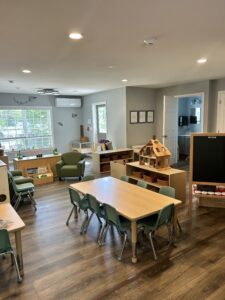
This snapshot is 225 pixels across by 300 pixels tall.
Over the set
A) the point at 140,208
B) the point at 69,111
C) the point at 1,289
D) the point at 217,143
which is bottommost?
the point at 1,289

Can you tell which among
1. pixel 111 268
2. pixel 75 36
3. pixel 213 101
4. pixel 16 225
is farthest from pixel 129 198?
pixel 213 101

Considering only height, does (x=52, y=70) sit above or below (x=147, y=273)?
above

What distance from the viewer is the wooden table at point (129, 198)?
267cm

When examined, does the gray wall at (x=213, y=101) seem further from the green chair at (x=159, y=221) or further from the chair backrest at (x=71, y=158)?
the green chair at (x=159, y=221)

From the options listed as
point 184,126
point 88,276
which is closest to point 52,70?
point 88,276

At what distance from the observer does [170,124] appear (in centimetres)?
783

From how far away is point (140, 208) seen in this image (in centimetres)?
279

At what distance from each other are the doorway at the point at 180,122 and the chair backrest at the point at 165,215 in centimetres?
488

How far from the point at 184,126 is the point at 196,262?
7.43 m

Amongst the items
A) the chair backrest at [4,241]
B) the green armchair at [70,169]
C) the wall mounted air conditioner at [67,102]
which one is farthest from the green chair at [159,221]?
the wall mounted air conditioner at [67,102]

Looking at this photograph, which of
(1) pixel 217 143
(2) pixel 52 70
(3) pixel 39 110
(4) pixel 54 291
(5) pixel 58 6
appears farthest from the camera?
(3) pixel 39 110

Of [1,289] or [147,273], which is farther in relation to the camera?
[147,273]

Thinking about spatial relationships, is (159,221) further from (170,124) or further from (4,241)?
(170,124)

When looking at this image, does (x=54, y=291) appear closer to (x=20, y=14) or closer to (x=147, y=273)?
(x=147, y=273)
